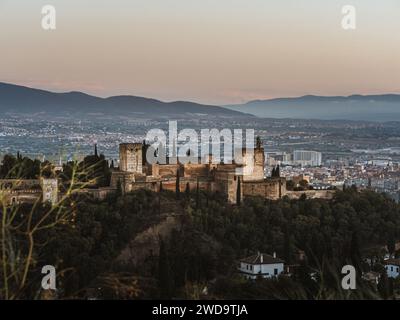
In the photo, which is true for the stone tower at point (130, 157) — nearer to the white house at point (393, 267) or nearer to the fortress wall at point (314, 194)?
the fortress wall at point (314, 194)

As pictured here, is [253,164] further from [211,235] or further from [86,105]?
[86,105]

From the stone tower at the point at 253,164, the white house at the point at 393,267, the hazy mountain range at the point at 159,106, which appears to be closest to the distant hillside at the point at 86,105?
the hazy mountain range at the point at 159,106

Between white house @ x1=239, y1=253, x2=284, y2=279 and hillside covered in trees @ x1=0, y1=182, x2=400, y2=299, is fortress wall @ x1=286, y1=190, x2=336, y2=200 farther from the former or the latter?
white house @ x1=239, y1=253, x2=284, y2=279

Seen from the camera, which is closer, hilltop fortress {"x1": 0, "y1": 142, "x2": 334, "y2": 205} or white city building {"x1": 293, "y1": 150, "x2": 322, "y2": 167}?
hilltop fortress {"x1": 0, "y1": 142, "x2": 334, "y2": 205}

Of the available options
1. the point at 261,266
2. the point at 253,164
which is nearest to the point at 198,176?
the point at 253,164

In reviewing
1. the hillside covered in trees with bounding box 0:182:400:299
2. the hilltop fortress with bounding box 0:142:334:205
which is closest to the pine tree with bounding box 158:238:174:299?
the hillside covered in trees with bounding box 0:182:400:299

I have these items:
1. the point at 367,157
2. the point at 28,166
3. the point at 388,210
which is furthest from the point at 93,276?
the point at 367,157

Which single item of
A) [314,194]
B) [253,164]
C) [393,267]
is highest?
[253,164]
